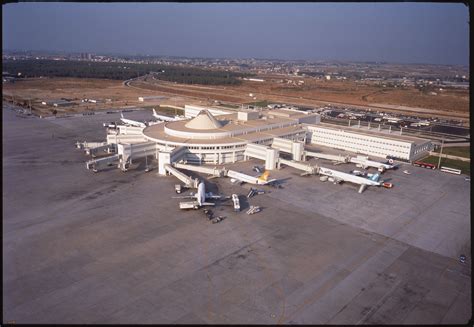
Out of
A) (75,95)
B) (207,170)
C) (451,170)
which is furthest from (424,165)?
(75,95)

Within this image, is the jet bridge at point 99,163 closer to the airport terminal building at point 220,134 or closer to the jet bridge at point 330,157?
the airport terminal building at point 220,134

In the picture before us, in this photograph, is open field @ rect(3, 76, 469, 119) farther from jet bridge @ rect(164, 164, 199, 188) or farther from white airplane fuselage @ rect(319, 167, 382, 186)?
white airplane fuselage @ rect(319, 167, 382, 186)

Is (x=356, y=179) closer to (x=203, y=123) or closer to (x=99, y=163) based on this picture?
(x=203, y=123)

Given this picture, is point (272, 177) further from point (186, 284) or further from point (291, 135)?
point (186, 284)

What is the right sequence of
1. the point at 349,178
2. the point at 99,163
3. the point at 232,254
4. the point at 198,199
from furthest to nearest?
the point at 99,163 < the point at 349,178 < the point at 198,199 < the point at 232,254

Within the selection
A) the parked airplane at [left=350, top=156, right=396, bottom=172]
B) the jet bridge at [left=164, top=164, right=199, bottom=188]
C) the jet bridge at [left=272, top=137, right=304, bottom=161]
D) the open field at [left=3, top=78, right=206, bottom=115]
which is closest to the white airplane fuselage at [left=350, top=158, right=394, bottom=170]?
the parked airplane at [left=350, top=156, right=396, bottom=172]

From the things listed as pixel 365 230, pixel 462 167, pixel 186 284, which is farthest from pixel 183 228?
pixel 462 167

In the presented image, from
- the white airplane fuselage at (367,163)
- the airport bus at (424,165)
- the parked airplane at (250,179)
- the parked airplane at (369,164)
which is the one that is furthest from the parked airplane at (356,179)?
the airport bus at (424,165)
